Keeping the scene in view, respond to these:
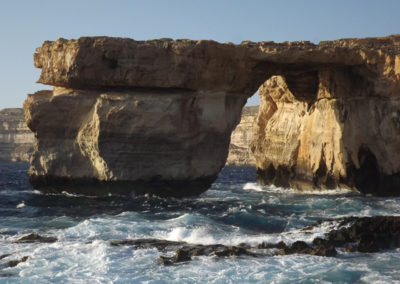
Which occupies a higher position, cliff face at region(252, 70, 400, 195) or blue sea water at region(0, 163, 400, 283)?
cliff face at region(252, 70, 400, 195)

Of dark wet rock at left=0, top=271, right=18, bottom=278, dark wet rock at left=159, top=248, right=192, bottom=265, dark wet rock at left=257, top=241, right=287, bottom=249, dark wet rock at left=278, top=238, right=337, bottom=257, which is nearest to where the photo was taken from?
dark wet rock at left=0, top=271, right=18, bottom=278

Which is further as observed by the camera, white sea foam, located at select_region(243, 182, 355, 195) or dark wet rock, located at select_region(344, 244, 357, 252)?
white sea foam, located at select_region(243, 182, 355, 195)

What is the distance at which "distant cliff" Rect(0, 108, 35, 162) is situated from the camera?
103625mm

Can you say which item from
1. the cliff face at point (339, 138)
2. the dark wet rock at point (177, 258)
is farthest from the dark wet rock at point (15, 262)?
the cliff face at point (339, 138)

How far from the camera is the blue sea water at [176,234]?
37.2 ft

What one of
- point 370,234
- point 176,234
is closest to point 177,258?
point 176,234

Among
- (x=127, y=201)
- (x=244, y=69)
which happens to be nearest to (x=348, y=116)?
(x=244, y=69)

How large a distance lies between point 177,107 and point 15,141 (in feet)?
289

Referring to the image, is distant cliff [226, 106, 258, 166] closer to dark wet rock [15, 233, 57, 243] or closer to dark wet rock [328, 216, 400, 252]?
dark wet rock [328, 216, 400, 252]

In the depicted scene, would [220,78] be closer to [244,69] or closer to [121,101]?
[244,69]

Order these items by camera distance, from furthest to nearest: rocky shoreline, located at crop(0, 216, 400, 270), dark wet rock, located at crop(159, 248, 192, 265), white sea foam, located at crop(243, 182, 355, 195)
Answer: white sea foam, located at crop(243, 182, 355, 195)
rocky shoreline, located at crop(0, 216, 400, 270)
dark wet rock, located at crop(159, 248, 192, 265)

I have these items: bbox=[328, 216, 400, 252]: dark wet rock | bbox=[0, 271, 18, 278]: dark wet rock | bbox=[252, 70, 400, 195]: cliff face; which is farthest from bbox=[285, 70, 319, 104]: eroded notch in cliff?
bbox=[0, 271, 18, 278]: dark wet rock

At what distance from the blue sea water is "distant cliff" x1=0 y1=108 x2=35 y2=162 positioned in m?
81.5

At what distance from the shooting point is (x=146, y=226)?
16406 mm
